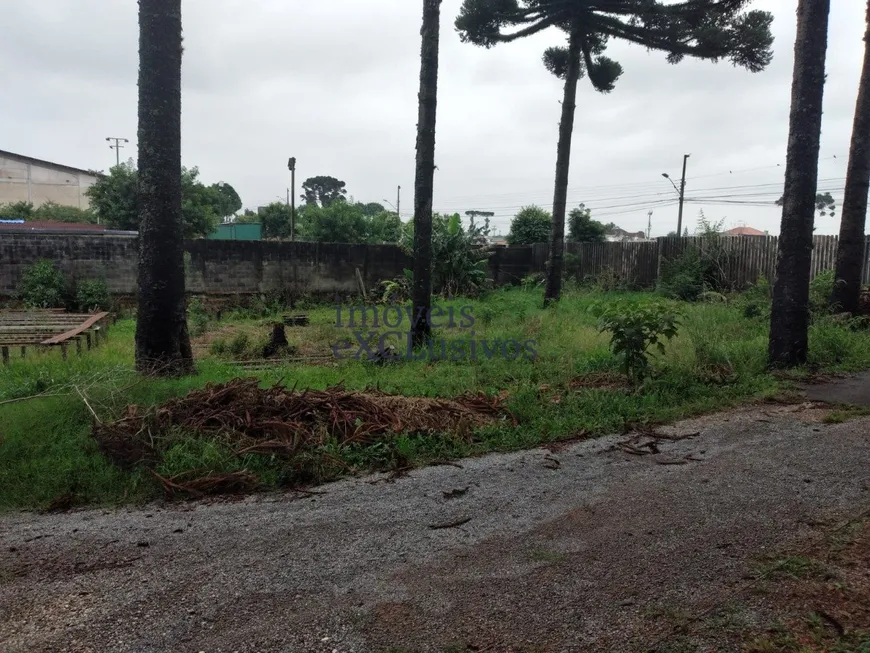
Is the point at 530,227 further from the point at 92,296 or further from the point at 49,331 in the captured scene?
the point at 49,331

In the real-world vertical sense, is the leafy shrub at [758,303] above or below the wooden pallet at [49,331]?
above

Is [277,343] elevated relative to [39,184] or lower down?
lower down

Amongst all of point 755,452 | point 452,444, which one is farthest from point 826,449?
point 452,444

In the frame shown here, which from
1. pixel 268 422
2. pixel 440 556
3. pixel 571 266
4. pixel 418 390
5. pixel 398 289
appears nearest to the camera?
pixel 440 556

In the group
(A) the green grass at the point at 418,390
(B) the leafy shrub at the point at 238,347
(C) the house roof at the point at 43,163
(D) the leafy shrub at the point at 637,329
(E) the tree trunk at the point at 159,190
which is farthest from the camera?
(C) the house roof at the point at 43,163

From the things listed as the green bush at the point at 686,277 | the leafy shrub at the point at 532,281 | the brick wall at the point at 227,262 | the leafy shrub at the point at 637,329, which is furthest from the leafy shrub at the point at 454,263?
the leafy shrub at the point at 637,329

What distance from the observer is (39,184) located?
145 ft

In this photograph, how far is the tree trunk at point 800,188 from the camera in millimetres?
7133

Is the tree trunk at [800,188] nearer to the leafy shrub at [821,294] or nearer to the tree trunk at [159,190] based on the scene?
the leafy shrub at [821,294]

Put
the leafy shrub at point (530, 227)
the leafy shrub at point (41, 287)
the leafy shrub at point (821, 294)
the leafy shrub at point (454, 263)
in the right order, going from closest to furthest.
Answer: the leafy shrub at point (821, 294) → the leafy shrub at point (41, 287) → the leafy shrub at point (454, 263) → the leafy shrub at point (530, 227)

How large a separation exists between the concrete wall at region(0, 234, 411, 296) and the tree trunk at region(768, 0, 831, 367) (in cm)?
1130

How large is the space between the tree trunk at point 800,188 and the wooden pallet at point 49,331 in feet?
28.4

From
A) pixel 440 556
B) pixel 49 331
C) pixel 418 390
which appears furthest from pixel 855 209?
pixel 49 331

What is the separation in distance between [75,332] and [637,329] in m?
7.57
